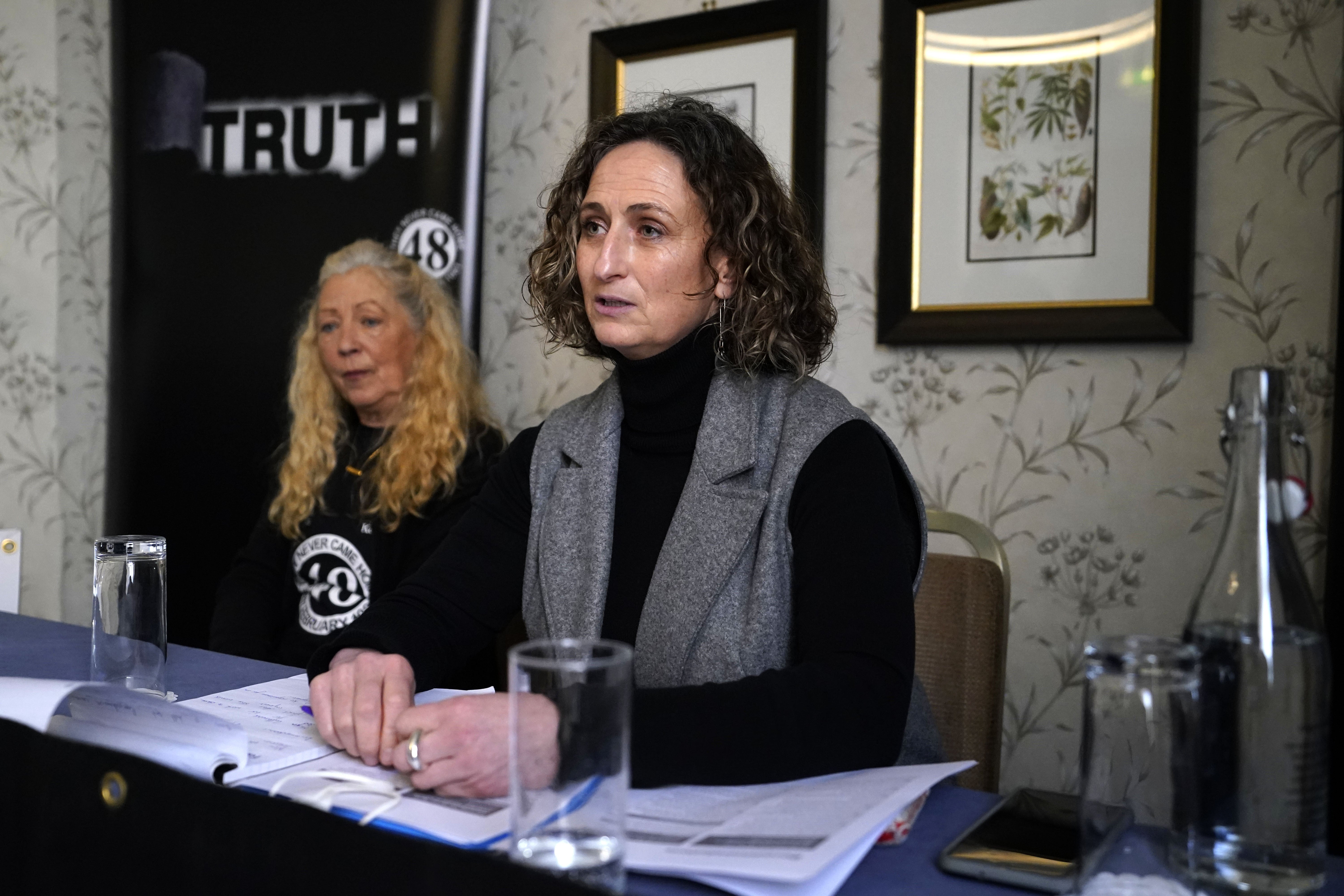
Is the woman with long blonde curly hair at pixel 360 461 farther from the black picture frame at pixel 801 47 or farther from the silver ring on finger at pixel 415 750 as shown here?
the silver ring on finger at pixel 415 750

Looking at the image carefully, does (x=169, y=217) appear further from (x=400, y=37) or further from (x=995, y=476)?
(x=995, y=476)

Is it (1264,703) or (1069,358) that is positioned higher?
(1069,358)

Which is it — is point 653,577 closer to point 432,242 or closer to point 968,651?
point 968,651

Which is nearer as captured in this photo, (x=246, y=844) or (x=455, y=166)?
(x=246, y=844)

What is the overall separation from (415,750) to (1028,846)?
0.45m

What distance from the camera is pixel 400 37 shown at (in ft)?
8.16

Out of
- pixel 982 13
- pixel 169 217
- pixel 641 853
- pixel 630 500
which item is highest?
pixel 982 13

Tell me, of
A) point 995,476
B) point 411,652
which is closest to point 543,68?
point 995,476

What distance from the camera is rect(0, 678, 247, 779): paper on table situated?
83cm

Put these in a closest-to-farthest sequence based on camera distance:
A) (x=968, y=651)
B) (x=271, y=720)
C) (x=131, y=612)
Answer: (x=271, y=720)
(x=131, y=612)
(x=968, y=651)

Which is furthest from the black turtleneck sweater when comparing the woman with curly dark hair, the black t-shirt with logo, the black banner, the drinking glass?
the black banner

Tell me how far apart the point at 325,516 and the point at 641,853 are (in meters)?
1.66

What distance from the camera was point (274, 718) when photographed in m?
1.04

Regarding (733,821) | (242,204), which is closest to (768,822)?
(733,821)
